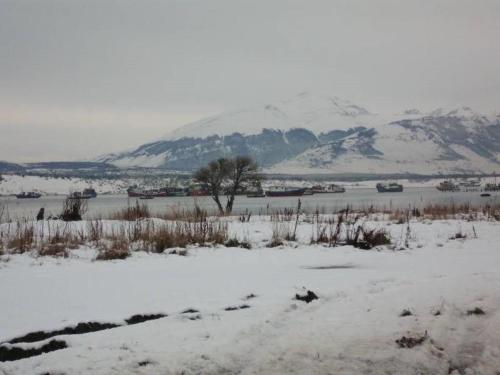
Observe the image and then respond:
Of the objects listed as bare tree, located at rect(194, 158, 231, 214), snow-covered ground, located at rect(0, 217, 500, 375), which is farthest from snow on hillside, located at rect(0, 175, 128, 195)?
snow-covered ground, located at rect(0, 217, 500, 375)

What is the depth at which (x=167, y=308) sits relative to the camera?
5535 millimetres

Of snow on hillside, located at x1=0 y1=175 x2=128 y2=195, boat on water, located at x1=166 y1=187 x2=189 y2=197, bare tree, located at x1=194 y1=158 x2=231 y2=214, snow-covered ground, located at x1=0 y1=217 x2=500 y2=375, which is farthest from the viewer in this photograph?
snow on hillside, located at x1=0 y1=175 x2=128 y2=195

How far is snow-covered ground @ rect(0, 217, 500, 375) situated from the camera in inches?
164

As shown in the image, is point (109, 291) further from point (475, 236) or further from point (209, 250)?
point (475, 236)

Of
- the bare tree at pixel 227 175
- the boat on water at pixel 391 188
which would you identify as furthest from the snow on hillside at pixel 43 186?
the bare tree at pixel 227 175

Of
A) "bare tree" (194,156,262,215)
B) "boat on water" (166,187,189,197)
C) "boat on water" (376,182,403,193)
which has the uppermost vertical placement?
"bare tree" (194,156,262,215)

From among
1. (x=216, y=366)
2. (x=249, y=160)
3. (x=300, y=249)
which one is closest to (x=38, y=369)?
(x=216, y=366)

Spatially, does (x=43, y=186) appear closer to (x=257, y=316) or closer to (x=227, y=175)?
(x=227, y=175)

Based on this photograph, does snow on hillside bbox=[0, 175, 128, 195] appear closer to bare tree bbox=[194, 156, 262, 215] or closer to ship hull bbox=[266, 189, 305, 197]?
ship hull bbox=[266, 189, 305, 197]

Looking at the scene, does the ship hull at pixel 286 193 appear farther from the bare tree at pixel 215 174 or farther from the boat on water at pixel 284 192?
the bare tree at pixel 215 174

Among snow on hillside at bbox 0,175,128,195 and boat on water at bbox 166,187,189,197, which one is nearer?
boat on water at bbox 166,187,189,197

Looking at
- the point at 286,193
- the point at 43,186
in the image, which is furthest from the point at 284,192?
the point at 43,186

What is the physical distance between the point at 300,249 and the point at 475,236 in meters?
4.60

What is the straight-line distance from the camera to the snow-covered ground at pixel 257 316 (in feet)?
Result: 13.7
